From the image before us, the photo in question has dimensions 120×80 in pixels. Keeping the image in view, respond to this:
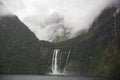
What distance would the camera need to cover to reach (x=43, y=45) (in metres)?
153

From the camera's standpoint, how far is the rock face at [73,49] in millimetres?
122625

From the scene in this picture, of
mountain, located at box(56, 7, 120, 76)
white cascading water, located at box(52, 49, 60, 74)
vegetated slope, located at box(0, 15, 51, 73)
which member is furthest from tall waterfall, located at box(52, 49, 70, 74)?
vegetated slope, located at box(0, 15, 51, 73)

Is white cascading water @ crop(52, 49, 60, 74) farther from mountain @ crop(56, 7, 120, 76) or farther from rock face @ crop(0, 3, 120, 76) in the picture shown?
mountain @ crop(56, 7, 120, 76)

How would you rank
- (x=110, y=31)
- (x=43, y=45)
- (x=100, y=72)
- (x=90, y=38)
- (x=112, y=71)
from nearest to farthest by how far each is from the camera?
(x=112, y=71) < (x=100, y=72) < (x=110, y=31) < (x=90, y=38) < (x=43, y=45)

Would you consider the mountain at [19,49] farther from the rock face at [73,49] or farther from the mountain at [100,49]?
the mountain at [100,49]

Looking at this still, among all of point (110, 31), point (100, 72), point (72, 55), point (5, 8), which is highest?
point (5, 8)

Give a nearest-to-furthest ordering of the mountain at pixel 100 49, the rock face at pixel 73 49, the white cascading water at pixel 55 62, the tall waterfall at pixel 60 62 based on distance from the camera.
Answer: the mountain at pixel 100 49, the rock face at pixel 73 49, the white cascading water at pixel 55 62, the tall waterfall at pixel 60 62

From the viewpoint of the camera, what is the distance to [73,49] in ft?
461

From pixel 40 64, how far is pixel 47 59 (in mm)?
4588

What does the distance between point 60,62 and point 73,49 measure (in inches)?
388

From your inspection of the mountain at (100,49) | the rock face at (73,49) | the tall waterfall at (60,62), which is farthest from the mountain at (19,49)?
the mountain at (100,49)

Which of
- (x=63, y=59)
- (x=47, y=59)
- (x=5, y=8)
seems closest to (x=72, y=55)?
(x=63, y=59)

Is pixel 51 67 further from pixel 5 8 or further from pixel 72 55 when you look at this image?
pixel 5 8

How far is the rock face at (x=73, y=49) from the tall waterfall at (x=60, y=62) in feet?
8.05
